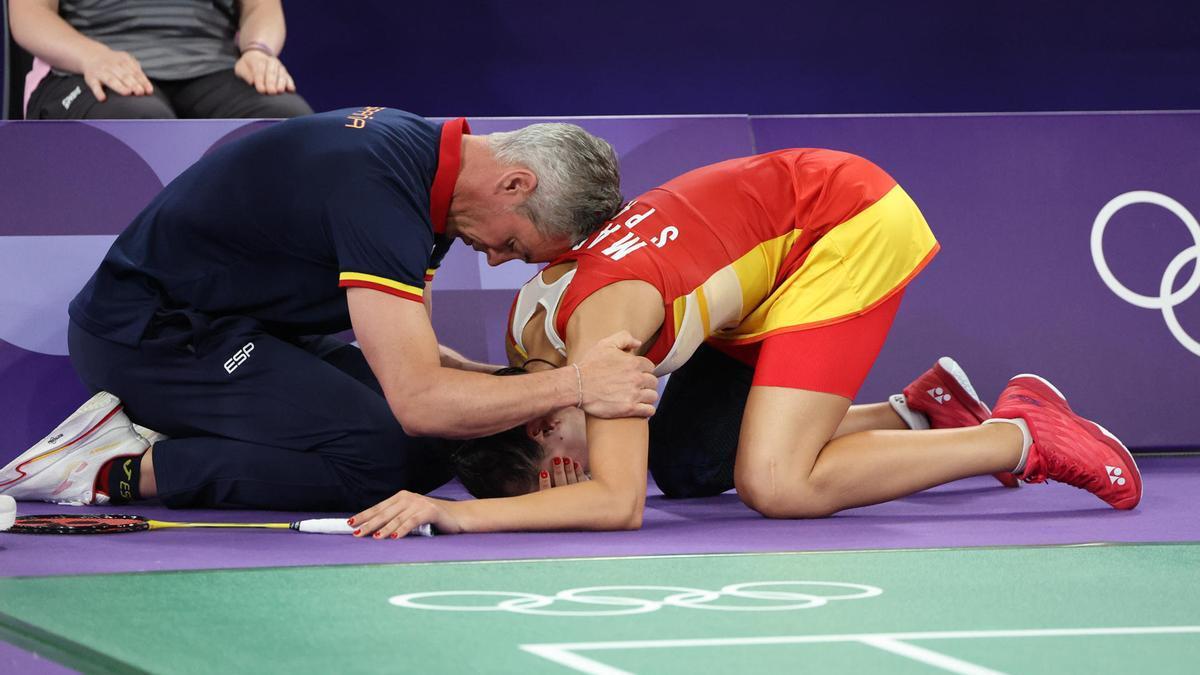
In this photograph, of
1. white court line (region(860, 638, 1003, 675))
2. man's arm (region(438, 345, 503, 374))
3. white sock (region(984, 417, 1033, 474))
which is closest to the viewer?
white court line (region(860, 638, 1003, 675))

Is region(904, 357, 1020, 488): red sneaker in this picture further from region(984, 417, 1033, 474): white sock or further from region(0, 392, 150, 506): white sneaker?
region(0, 392, 150, 506): white sneaker

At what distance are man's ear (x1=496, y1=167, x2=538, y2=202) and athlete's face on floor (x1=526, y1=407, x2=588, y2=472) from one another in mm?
445

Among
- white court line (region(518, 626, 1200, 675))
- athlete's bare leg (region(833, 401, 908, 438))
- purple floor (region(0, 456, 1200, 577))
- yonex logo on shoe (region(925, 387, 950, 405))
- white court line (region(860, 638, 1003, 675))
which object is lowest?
white court line (region(860, 638, 1003, 675))

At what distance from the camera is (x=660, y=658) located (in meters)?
1.67

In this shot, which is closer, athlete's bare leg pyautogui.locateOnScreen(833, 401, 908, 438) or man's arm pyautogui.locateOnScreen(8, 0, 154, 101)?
athlete's bare leg pyautogui.locateOnScreen(833, 401, 908, 438)

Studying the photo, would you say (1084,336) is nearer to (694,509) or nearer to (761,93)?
(694,509)

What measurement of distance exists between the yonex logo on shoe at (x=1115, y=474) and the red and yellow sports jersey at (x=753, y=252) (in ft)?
1.90

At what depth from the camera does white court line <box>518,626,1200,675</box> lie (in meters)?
1.66

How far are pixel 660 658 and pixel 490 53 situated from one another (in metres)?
4.33

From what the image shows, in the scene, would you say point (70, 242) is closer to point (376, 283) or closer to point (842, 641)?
point (376, 283)

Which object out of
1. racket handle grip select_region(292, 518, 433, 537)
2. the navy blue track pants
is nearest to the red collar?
the navy blue track pants

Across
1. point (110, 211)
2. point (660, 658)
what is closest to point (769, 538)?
point (660, 658)

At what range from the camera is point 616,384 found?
2727 millimetres

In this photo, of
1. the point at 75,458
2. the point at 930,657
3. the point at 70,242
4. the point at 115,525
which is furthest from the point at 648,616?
the point at 70,242
